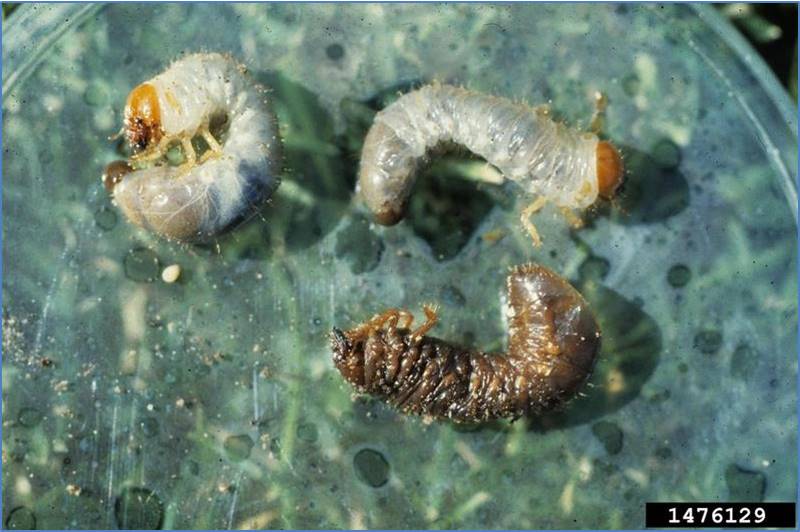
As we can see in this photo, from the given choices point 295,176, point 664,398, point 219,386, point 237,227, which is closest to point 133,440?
point 219,386

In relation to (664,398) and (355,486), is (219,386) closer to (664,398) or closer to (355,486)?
(355,486)

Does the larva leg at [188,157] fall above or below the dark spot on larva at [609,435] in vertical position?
above

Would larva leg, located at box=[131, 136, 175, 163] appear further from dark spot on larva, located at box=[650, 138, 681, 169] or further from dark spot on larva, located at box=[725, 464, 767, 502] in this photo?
dark spot on larva, located at box=[725, 464, 767, 502]

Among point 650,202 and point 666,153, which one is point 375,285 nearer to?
point 650,202

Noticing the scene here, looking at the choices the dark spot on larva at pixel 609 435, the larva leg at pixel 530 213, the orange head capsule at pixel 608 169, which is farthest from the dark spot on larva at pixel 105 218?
the dark spot on larva at pixel 609 435

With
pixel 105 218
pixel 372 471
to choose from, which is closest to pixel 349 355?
pixel 372 471

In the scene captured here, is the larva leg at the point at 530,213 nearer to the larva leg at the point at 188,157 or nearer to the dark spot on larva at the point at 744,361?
the dark spot on larva at the point at 744,361

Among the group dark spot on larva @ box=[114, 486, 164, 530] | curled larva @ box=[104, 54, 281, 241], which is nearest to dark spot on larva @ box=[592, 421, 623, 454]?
curled larva @ box=[104, 54, 281, 241]

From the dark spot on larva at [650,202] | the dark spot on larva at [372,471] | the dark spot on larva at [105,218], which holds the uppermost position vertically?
the dark spot on larva at [105,218]
